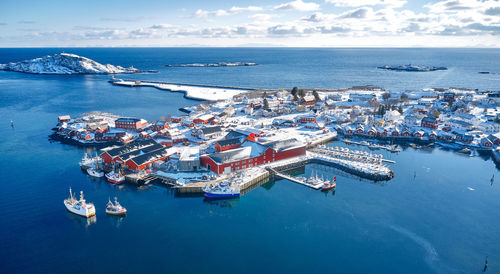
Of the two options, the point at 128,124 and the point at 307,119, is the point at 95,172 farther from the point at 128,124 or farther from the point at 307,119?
the point at 307,119

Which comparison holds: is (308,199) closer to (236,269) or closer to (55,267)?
(236,269)

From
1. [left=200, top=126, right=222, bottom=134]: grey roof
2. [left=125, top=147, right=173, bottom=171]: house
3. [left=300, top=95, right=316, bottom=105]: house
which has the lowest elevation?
[left=125, top=147, right=173, bottom=171]: house

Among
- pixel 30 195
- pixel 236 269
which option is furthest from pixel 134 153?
pixel 236 269

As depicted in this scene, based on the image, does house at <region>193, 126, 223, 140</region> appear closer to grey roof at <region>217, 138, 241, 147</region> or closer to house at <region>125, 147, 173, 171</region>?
grey roof at <region>217, 138, 241, 147</region>

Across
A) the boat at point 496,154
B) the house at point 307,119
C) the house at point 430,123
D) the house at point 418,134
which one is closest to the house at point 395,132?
the house at point 418,134

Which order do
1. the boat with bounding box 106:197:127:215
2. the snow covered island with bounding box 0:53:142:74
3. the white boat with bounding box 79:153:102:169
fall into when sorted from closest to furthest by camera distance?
the boat with bounding box 106:197:127:215
the white boat with bounding box 79:153:102:169
the snow covered island with bounding box 0:53:142:74

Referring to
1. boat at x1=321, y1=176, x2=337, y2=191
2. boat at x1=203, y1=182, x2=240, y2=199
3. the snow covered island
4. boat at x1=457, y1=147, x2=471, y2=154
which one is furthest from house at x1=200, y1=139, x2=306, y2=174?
the snow covered island

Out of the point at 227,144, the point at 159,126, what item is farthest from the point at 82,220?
the point at 159,126

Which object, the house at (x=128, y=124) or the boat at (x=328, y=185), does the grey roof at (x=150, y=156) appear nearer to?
the house at (x=128, y=124)
